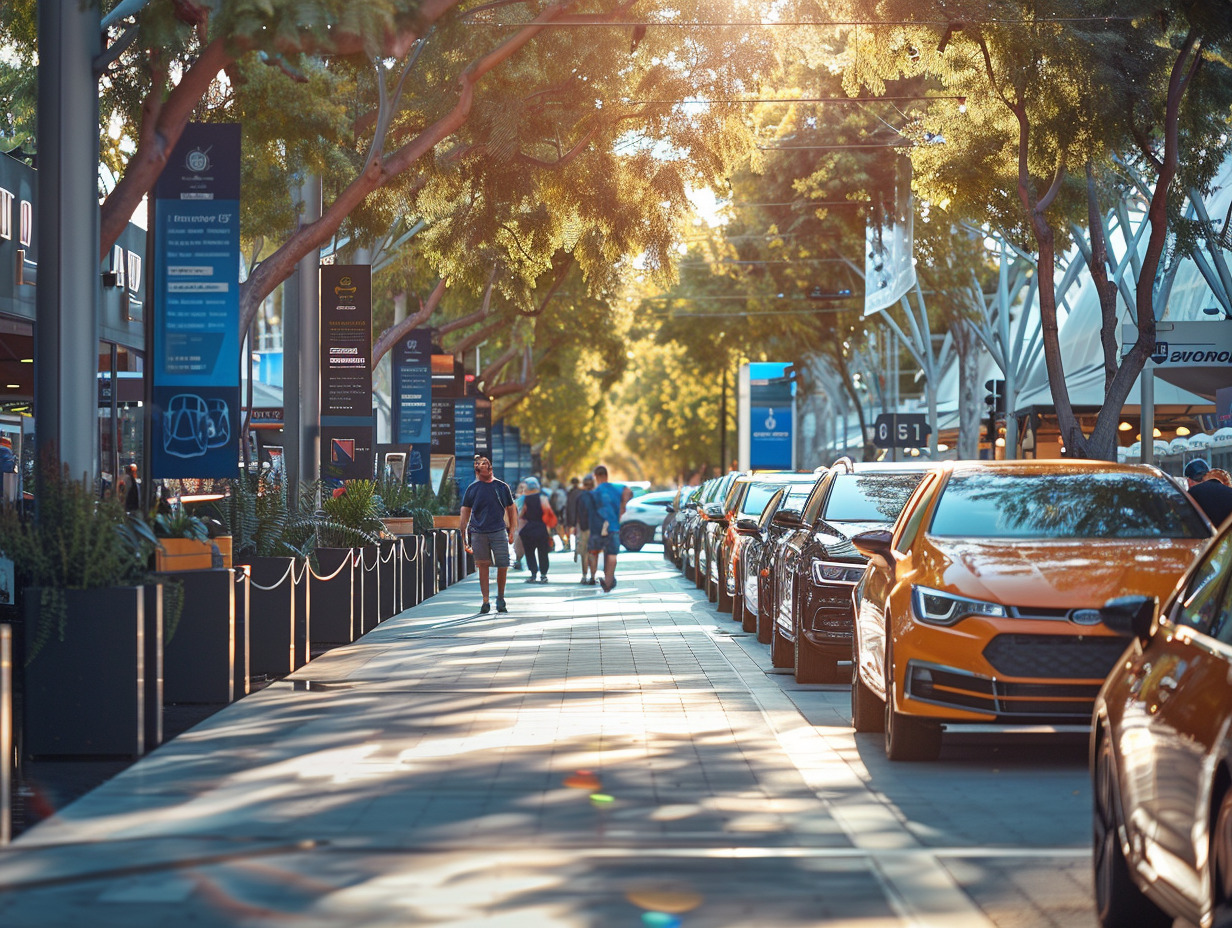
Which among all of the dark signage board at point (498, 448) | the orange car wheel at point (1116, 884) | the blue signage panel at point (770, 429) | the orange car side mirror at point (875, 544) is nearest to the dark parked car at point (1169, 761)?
the orange car wheel at point (1116, 884)

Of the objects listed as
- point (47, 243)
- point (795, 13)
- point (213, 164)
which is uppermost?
point (795, 13)

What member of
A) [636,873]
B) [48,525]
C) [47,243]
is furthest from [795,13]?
[636,873]

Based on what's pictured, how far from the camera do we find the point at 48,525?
9.48 metres

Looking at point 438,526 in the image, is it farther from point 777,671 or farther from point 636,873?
point 636,873

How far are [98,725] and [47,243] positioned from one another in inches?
137

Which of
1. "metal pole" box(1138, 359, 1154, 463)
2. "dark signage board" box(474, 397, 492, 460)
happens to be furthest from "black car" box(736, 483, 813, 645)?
"dark signage board" box(474, 397, 492, 460)

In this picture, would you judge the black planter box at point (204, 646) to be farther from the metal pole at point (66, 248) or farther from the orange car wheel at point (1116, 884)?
the orange car wheel at point (1116, 884)

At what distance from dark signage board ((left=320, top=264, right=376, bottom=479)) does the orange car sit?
1260 centimetres

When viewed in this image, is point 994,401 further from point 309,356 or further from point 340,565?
point 340,565

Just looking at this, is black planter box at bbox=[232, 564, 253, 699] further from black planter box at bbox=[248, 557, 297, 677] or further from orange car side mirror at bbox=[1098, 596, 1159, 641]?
orange car side mirror at bbox=[1098, 596, 1159, 641]

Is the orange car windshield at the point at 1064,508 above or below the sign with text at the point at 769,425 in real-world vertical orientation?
below

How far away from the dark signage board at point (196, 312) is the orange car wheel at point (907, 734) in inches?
245

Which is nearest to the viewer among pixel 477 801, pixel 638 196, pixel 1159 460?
pixel 477 801

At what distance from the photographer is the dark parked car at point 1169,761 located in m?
4.52
